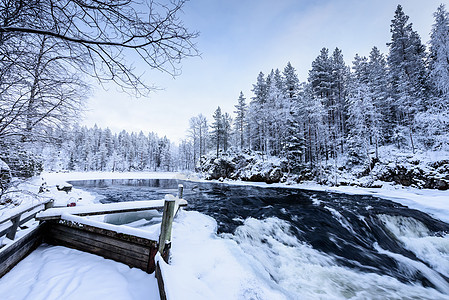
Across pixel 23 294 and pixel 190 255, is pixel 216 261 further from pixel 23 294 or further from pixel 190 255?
pixel 23 294

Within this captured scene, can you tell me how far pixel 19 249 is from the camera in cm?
320

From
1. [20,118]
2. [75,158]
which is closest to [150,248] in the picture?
[20,118]

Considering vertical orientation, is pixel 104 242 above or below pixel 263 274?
above

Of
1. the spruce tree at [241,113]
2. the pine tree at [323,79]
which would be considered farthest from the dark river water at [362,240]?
the spruce tree at [241,113]

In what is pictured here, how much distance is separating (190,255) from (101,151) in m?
64.0

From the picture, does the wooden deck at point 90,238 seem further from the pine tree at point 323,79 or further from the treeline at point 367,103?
the pine tree at point 323,79

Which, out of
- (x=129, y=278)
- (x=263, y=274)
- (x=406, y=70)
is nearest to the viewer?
(x=129, y=278)

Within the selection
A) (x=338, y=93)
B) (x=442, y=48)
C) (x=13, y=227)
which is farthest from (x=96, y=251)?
(x=338, y=93)

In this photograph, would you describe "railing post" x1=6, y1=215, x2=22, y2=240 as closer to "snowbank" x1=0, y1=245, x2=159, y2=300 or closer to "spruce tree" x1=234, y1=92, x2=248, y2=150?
"snowbank" x1=0, y1=245, x2=159, y2=300

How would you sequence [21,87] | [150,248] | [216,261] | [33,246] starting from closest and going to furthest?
[21,87]
[150,248]
[33,246]
[216,261]

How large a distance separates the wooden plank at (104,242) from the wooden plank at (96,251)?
0.07m

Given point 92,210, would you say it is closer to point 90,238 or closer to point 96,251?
point 90,238

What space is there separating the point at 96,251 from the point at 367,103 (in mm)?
26360

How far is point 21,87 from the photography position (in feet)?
8.84
